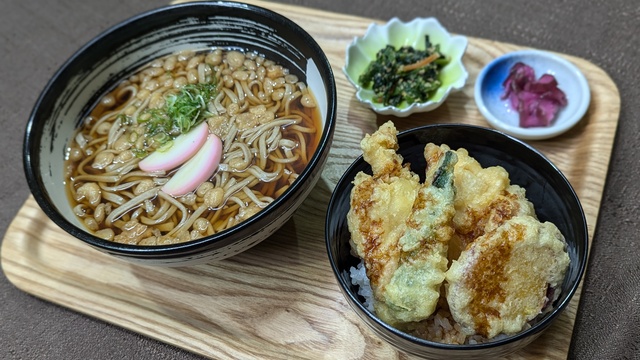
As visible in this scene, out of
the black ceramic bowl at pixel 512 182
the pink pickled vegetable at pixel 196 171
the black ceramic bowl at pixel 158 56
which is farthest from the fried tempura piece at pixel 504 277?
the pink pickled vegetable at pixel 196 171

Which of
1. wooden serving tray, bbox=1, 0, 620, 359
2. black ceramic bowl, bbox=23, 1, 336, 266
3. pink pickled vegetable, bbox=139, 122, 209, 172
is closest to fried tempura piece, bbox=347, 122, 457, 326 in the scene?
black ceramic bowl, bbox=23, 1, 336, 266

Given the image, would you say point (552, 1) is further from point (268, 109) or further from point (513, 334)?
point (513, 334)

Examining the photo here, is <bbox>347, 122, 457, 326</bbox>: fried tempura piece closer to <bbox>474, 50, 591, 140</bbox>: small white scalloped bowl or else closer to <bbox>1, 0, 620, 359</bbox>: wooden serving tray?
<bbox>1, 0, 620, 359</bbox>: wooden serving tray

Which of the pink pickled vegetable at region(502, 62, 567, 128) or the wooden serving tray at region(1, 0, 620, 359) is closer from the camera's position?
the wooden serving tray at region(1, 0, 620, 359)

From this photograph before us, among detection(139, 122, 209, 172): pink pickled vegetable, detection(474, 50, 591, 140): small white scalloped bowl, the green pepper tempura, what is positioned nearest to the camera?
detection(139, 122, 209, 172): pink pickled vegetable

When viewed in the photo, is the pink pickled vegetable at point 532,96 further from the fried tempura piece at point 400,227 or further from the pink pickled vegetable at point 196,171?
the pink pickled vegetable at point 196,171

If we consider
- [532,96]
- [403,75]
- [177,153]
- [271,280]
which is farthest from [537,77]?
[177,153]
